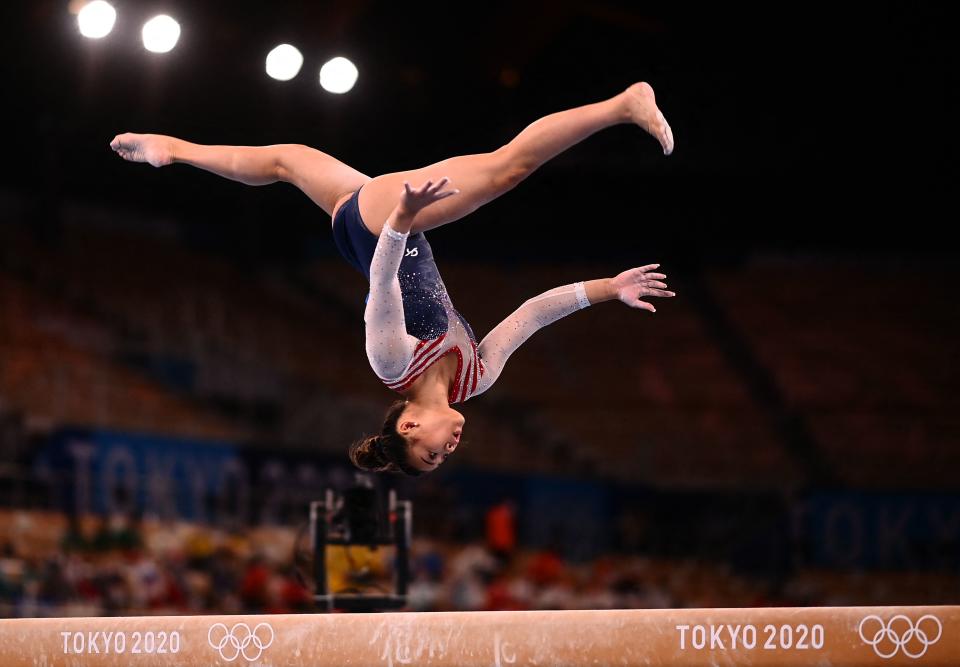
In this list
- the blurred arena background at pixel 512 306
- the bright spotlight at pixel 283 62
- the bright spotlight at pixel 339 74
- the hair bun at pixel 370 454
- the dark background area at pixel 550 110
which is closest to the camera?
the hair bun at pixel 370 454

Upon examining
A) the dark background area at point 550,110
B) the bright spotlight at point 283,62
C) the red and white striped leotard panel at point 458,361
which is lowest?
the red and white striped leotard panel at point 458,361

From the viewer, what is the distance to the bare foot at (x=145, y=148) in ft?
16.3

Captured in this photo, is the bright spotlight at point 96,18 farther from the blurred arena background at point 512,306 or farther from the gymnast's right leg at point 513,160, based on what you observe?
the gymnast's right leg at point 513,160

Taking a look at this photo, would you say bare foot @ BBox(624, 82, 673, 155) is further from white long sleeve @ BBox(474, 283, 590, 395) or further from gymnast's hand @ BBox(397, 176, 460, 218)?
white long sleeve @ BBox(474, 283, 590, 395)

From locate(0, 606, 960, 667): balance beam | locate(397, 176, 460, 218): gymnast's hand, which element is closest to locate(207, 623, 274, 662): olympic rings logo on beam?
locate(0, 606, 960, 667): balance beam

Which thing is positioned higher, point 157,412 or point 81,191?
point 81,191

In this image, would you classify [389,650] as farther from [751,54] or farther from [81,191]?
[81,191]

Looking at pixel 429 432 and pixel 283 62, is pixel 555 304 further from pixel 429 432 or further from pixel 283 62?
pixel 283 62

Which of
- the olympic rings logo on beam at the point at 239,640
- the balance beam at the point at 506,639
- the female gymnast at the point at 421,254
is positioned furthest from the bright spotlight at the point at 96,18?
the olympic rings logo on beam at the point at 239,640

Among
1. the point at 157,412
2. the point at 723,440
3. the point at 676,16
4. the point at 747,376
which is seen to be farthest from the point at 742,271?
the point at 157,412

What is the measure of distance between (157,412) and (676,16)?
7.23 meters

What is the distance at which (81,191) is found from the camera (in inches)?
707

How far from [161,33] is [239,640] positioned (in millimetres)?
5610

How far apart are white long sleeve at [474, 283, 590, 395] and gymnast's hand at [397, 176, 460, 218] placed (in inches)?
38.7
